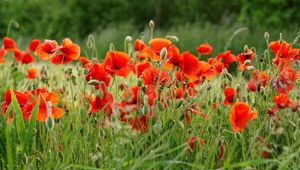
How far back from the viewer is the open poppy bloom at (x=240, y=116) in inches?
82.7

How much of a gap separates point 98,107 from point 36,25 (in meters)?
15.7

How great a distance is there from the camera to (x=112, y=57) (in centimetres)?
243

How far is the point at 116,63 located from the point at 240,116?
0.60 metres

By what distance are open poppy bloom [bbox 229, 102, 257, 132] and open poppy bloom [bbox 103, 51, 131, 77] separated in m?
0.52

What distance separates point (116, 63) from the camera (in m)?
2.44

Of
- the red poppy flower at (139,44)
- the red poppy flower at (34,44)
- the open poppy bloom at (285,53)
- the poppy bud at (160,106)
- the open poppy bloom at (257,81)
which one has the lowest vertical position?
the poppy bud at (160,106)

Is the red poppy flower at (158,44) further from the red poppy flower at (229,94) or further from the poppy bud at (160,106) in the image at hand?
the poppy bud at (160,106)

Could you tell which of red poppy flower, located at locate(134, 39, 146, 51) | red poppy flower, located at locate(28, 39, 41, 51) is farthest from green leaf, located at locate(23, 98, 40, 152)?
red poppy flower, located at locate(28, 39, 41, 51)

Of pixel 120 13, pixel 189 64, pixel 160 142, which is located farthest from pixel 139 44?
pixel 120 13

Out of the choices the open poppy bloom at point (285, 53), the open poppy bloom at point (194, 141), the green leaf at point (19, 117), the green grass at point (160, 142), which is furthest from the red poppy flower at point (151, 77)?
the open poppy bloom at point (285, 53)

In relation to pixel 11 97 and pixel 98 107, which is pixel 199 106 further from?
pixel 11 97

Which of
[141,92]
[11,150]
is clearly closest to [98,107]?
[141,92]

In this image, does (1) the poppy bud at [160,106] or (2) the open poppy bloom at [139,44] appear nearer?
(1) the poppy bud at [160,106]

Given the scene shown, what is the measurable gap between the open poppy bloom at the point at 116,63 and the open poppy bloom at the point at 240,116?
1.72ft
